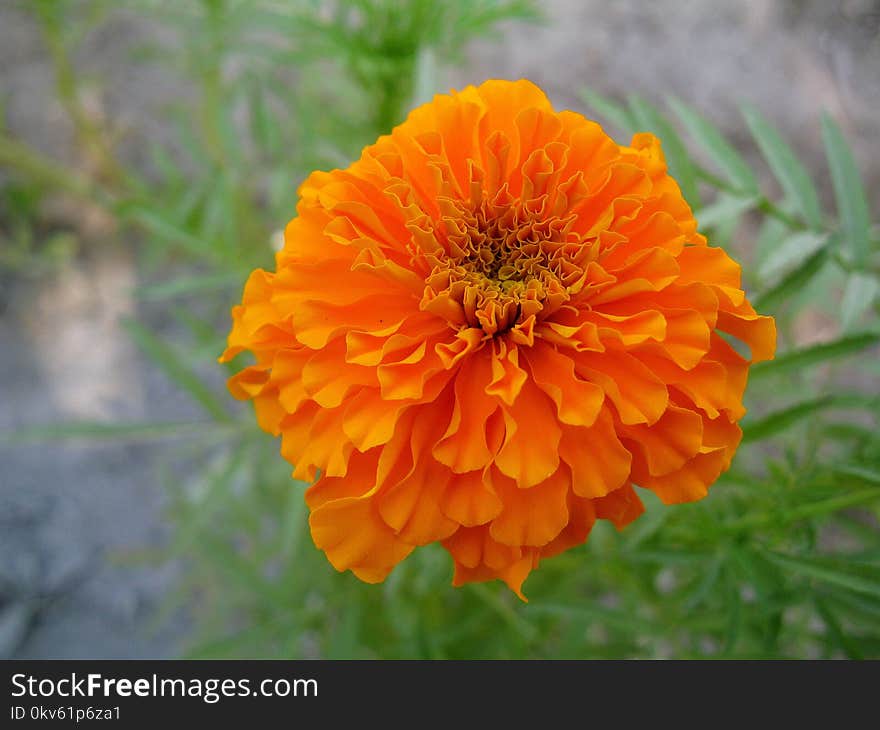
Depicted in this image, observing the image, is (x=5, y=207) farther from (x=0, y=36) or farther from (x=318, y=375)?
(x=318, y=375)

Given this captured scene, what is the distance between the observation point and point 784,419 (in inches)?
26.2

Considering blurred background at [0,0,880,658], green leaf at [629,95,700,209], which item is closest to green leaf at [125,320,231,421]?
blurred background at [0,0,880,658]

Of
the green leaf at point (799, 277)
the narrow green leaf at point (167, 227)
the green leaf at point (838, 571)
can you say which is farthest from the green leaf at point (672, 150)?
the narrow green leaf at point (167, 227)

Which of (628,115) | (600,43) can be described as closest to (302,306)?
(628,115)

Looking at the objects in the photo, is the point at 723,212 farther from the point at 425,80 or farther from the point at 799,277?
the point at 425,80

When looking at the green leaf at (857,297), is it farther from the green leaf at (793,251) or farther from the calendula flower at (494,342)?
the calendula flower at (494,342)

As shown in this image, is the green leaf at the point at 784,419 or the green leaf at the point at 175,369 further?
the green leaf at the point at 175,369

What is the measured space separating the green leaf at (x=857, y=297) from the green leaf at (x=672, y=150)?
0.57 feet

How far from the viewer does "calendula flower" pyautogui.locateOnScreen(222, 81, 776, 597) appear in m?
0.52

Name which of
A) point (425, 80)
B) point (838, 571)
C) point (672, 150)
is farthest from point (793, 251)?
point (425, 80)

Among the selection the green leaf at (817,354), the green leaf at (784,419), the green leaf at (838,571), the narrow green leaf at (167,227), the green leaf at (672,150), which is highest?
the narrow green leaf at (167,227)

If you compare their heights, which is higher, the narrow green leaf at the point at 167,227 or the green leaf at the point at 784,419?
the narrow green leaf at the point at 167,227

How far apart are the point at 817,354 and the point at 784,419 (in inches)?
2.8

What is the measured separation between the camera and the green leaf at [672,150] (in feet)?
2.45
